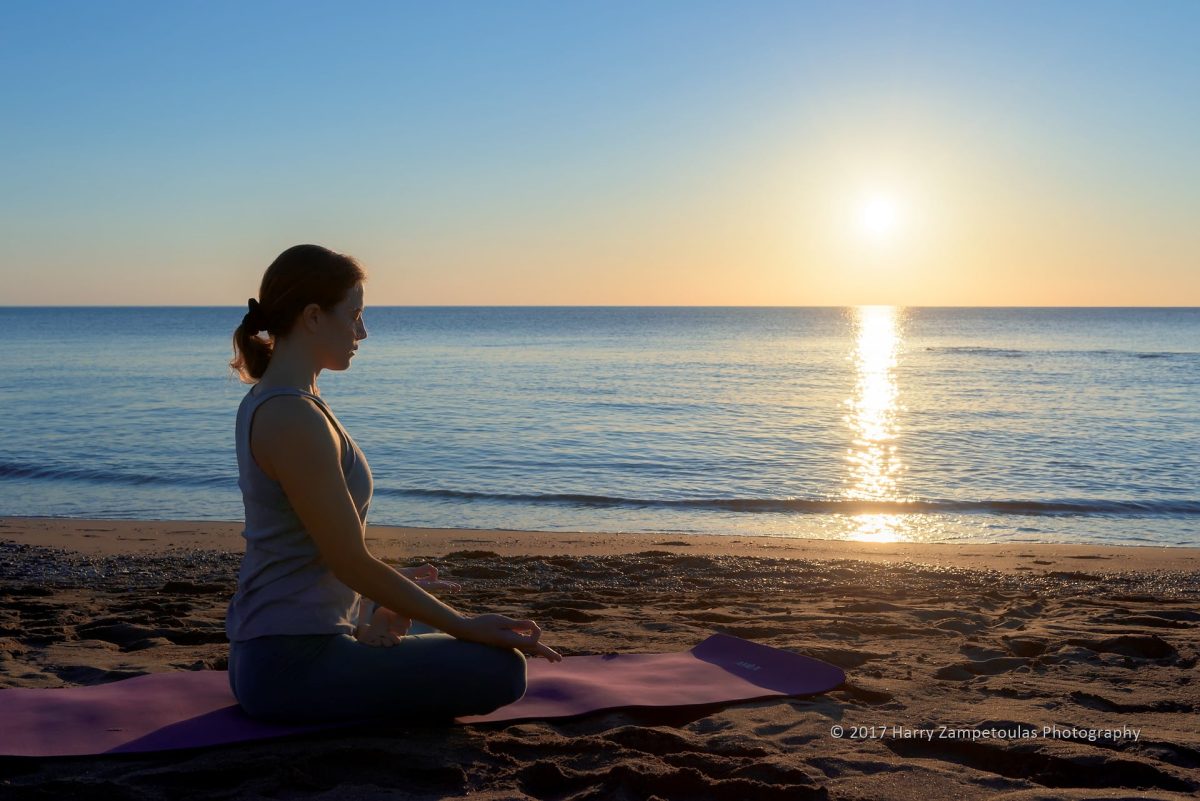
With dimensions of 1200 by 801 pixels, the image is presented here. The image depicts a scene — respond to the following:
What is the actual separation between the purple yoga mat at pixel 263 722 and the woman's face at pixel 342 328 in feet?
4.50

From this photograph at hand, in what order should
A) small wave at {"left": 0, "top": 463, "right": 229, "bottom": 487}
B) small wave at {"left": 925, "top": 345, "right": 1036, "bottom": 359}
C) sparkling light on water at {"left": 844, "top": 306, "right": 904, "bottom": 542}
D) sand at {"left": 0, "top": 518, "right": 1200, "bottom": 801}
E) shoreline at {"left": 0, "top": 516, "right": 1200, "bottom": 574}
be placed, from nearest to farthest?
sand at {"left": 0, "top": 518, "right": 1200, "bottom": 801}
shoreline at {"left": 0, "top": 516, "right": 1200, "bottom": 574}
sparkling light on water at {"left": 844, "top": 306, "right": 904, "bottom": 542}
small wave at {"left": 0, "top": 463, "right": 229, "bottom": 487}
small wave at {"left": 925, "top": 345, "right": 1036, "bottom": 359}

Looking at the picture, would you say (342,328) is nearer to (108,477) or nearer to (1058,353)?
(108,477)

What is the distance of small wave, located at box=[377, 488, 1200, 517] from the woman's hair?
31.2 feet

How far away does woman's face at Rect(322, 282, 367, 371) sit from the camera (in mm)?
3480

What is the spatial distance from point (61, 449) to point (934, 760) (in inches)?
672

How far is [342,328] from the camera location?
11.5ft

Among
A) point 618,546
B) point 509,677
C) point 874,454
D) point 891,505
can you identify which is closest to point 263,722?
point 509,677

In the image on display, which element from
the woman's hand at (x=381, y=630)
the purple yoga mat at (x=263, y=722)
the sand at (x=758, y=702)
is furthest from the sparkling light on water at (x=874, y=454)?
the woman's hand at (x=381, y=630)

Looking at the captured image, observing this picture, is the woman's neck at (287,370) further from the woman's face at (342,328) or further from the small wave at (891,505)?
the small wave at (891,505)

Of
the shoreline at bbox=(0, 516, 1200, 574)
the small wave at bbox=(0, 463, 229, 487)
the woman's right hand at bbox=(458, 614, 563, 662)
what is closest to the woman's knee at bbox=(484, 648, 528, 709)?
the woman's right hand at bbox=(458, 614, 563, 662)

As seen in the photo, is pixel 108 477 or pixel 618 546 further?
pixel 108 477

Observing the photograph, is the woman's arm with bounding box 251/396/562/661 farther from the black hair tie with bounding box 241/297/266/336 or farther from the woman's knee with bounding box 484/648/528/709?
the woman's knee with bounding box 484/648/528/709

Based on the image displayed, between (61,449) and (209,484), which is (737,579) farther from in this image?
(61,449)

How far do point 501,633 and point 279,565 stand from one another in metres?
0.81
